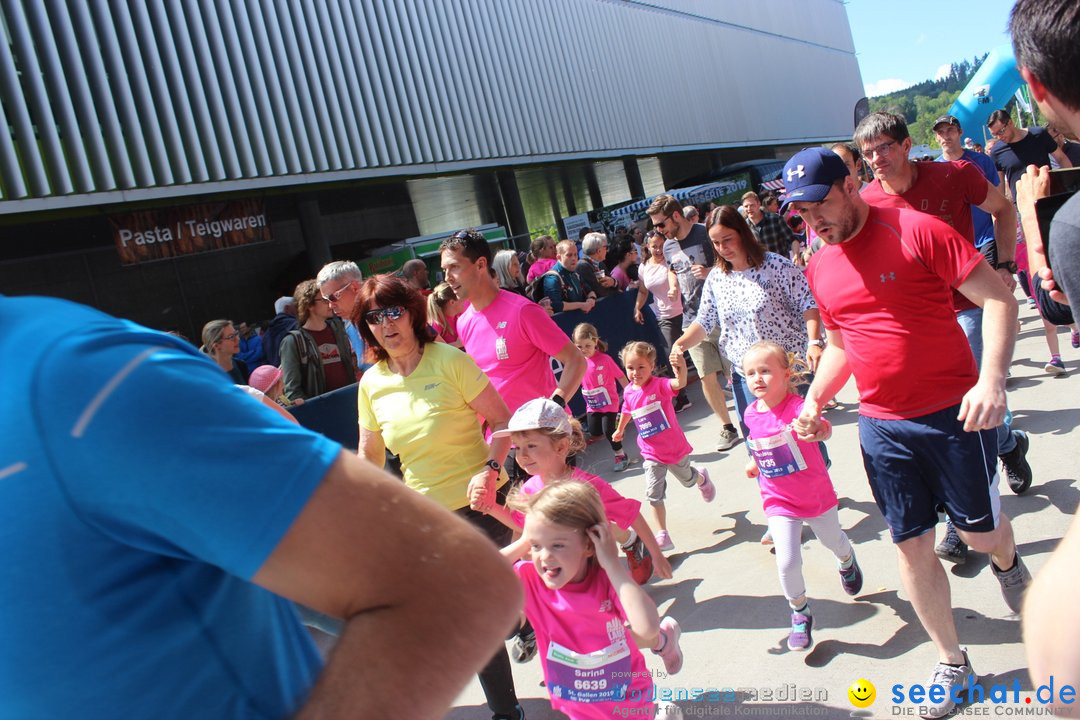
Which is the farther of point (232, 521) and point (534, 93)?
point (534, 93)

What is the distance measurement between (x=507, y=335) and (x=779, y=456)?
5.21 ft

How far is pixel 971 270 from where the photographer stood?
3.19 meters

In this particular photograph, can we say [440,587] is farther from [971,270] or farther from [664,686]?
[664,686]

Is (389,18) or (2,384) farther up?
(389,18)

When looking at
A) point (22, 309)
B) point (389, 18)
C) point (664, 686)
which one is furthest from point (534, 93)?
point (22, 309)

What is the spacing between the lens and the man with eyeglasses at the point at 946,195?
15.1ft

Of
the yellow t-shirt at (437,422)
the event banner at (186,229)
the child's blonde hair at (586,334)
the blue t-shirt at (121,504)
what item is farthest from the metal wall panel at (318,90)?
the blue t-shirt at (121,504)

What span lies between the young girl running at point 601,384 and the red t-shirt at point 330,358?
2.11 m

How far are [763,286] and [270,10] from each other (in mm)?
11346

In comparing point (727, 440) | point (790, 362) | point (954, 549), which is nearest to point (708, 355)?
point (727, 440)

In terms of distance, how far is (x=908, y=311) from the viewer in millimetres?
3357

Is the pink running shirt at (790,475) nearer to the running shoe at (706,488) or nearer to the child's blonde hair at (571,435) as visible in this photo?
the child's blonde hair at (571,435)

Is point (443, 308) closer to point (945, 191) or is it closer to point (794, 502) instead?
point (794, 502)

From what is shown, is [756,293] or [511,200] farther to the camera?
[511,200]
